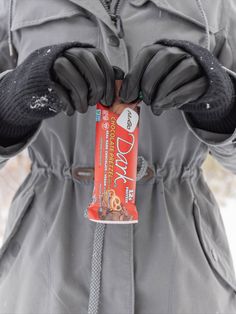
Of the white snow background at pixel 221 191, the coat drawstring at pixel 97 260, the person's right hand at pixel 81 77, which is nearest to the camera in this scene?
the person's right hand at pixel 81 77

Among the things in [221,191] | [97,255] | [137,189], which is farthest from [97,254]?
[221,191]

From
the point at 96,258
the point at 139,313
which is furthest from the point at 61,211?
the point at 139,313

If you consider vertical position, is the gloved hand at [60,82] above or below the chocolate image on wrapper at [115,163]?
above

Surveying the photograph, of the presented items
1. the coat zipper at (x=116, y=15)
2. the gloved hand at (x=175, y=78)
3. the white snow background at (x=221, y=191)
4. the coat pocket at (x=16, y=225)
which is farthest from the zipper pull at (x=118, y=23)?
the white snow background at (x=221, y=191)

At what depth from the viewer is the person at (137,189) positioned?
0.85 m

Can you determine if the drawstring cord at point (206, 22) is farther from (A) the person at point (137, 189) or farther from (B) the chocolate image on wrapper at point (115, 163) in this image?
(B) the chocolate image on wrapper at point (115, 163)

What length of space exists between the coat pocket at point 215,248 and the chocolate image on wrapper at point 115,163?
183mm

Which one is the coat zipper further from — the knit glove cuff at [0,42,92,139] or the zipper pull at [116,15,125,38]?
the knit glove cuff at [0,42,92,139]

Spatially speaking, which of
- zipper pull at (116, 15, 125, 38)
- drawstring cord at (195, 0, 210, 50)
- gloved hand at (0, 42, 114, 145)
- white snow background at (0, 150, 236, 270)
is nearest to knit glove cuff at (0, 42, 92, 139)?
gloved hand at (0, 42, 114, 145)

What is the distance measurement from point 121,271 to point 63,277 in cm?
10

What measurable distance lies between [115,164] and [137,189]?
0.15 metres

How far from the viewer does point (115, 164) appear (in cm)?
76

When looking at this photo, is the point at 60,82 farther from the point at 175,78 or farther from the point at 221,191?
the point at 221,191

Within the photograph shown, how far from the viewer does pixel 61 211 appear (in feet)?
2.92
